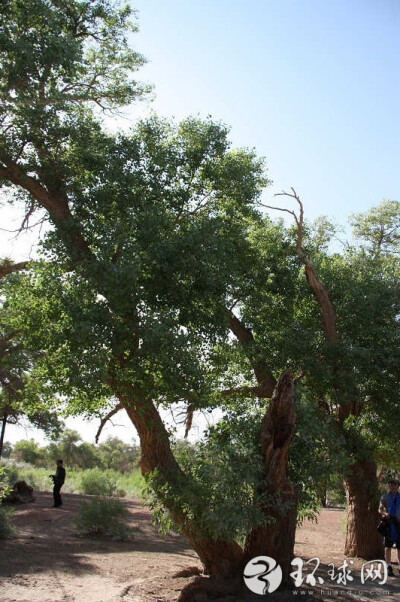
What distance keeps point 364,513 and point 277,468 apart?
223 inches

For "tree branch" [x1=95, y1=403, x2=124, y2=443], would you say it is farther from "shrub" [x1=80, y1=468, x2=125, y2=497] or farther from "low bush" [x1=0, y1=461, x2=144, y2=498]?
"shrub" [x1=80, y1=468, x2=125, y2=497]

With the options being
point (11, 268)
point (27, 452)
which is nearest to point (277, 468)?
point (11, 268)

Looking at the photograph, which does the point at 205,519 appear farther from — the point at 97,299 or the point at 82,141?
the point at 82,141

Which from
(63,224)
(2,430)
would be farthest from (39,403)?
(2,430)

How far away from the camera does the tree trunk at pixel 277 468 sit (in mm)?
8211

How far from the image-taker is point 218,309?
34.3 ft

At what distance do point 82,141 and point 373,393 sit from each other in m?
7.34

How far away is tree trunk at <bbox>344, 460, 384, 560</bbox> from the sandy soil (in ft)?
2.07

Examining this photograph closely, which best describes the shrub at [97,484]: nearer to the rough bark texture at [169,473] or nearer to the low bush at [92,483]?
the low bush at [92,483]

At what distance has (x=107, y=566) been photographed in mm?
10812

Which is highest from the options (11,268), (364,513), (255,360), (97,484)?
(11,268)

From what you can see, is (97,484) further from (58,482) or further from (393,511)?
(393,511)

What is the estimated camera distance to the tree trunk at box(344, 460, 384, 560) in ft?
41.7

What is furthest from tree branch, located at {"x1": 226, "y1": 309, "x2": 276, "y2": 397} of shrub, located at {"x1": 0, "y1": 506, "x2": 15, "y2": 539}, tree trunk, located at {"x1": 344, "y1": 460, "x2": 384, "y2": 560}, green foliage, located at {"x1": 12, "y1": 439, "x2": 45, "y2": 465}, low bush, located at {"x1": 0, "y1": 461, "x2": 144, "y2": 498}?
green foliage, located at {"x1": 12, "y1": 439, "x2": 45, "y2": 465}
